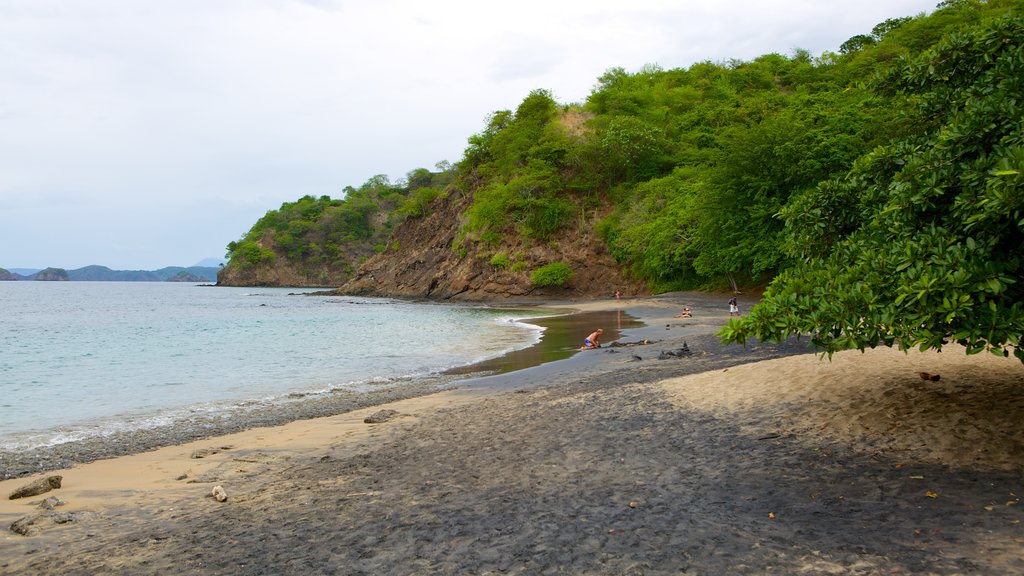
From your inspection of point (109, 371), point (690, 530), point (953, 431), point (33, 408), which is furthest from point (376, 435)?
point (109, 371)

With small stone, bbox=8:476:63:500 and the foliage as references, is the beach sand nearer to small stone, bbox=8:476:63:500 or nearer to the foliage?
small stone, bbox=8:476:63:500

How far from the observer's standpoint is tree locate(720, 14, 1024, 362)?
4492mm

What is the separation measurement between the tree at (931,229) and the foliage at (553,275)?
1907 inches

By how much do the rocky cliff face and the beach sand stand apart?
1744 inches

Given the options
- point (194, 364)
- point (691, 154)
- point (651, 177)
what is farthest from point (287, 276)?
point (194, 364)

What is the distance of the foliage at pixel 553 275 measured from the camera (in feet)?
184

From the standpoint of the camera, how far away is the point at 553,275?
5609cm

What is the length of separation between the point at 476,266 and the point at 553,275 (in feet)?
33.0

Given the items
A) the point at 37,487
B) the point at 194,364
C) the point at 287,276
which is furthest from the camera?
the point at 287,276

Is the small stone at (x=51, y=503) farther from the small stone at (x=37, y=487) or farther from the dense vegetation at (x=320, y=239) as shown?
the dense vegetation at (x=320, y=239)

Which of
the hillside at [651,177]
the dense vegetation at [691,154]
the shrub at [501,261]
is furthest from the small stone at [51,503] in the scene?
the shrub at [501,261]

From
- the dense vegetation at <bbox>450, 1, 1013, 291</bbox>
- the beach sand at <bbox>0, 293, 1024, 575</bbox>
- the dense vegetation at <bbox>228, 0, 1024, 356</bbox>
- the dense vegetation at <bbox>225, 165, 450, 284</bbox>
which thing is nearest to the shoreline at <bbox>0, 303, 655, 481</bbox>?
the beach sand at <bbox>0, 293, 1024, 575</bbox>

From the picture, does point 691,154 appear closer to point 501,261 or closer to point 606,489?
point 501,261

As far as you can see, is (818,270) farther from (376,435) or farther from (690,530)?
(376,435)
